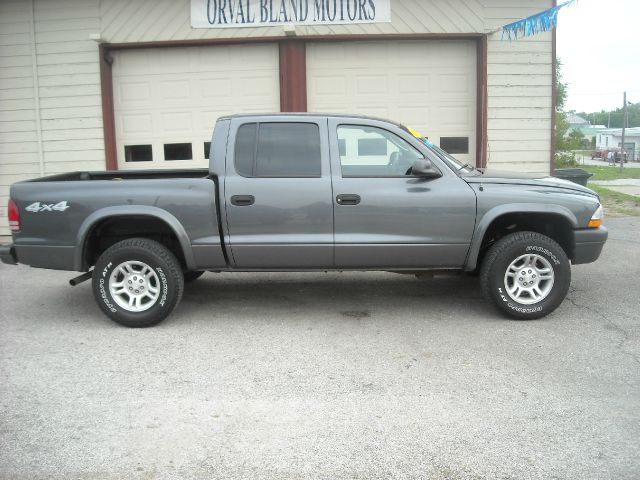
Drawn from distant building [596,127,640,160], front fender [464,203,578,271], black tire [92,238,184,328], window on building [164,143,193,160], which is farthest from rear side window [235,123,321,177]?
distant building [596,127,640,160]

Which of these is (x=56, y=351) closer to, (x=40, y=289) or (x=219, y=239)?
(x=219, y=239)

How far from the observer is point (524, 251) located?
570 cm

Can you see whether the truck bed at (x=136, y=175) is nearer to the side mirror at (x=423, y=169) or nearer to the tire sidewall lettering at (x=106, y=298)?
the tire sidewall lettering at (x=106, y=298)

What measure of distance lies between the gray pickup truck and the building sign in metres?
4.53

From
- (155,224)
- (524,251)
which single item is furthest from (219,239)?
(524,251)

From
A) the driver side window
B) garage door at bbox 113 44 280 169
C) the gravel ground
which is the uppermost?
garage door at bbox 113 44 280 169

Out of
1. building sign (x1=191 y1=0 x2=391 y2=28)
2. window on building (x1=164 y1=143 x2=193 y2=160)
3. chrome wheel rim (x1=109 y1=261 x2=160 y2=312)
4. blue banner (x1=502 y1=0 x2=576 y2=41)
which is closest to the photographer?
chrome wheel rim (x1=109 y1=261 x2=160 y2=312)

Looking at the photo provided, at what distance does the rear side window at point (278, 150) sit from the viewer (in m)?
5.76

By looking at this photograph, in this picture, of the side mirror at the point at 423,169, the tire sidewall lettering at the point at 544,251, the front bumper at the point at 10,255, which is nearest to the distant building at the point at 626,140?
the tire sidewall lettering at the point at 544,251

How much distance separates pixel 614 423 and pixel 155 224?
405 cm

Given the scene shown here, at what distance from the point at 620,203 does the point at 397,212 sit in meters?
11.5

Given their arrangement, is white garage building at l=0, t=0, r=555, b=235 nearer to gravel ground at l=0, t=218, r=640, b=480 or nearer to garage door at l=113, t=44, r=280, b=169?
garage door at l=113, t=44, r=280, b=169

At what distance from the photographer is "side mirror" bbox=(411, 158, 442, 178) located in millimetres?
5535

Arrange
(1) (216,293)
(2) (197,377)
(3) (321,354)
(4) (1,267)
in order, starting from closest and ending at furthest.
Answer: (2) (197,377) → (3) (321,354) → (1) (216,293) → (4) (1,267)
